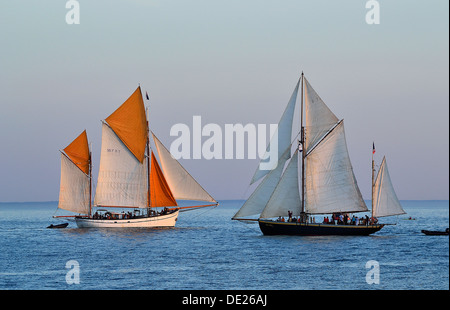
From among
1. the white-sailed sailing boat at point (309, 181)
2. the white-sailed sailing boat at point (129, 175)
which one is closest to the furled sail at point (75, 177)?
the white-sailed sailing boat at point (129, 175)

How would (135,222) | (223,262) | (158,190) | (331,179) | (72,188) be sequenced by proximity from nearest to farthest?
(223,262), (331,179), (158,190), (72,188), (135,222)

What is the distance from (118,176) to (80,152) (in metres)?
6.22

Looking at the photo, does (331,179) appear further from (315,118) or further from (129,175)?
(129,175)

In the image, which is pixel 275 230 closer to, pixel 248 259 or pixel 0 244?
pixel 248 259

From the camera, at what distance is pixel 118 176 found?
86.4 m

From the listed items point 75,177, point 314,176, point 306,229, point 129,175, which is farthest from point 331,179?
point 75,177

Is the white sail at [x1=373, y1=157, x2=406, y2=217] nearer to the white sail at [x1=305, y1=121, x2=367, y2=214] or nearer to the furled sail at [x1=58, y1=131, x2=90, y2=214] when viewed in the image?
the white sail at [x1=305, y1=121, x2=367, y2=214]

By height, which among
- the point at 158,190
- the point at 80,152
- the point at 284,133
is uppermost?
the point at 284,133

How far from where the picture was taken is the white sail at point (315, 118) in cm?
7050

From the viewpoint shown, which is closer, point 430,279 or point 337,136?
point 430,279
